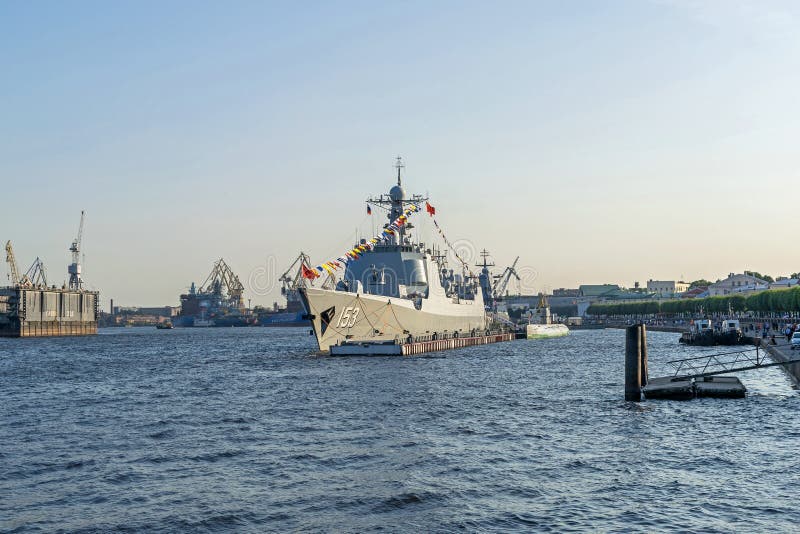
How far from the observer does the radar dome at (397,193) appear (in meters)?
97.4

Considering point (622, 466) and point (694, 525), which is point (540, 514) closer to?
point (694, 525)

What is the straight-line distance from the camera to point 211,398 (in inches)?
1686

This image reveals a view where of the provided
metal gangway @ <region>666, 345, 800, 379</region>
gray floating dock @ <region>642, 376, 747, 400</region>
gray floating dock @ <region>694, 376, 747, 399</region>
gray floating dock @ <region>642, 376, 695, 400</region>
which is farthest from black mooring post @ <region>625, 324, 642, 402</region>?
gray floating dock @ <region>694, 376, 747, 399</region>

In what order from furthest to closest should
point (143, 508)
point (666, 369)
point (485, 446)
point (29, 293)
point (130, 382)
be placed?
point (29, 293), point (666, 369), point (130, 382), point (485, 446), point (143, 508)

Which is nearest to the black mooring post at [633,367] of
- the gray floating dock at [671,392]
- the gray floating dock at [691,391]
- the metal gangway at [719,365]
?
the gray floating dock at [671,392]

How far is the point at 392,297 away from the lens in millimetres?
82625

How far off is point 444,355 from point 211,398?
4002 cm

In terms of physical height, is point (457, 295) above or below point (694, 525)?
above

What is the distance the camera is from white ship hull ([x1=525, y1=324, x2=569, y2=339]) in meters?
138

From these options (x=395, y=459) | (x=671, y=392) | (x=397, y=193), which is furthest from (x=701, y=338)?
(x=395, y=459)

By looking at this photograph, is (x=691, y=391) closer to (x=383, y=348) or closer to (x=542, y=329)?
(x=383, y=348)

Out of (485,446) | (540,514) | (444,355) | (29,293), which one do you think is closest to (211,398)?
(485,446)

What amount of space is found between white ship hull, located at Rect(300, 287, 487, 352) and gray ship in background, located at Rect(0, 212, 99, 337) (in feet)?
358

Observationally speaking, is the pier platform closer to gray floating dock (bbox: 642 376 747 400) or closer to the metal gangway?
the metal gangway
